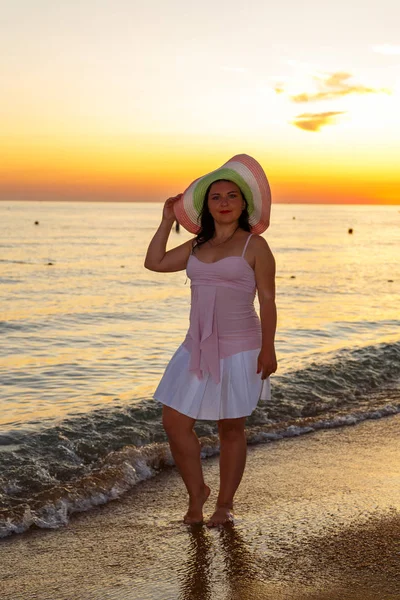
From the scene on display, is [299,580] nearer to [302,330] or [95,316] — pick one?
[302,330]

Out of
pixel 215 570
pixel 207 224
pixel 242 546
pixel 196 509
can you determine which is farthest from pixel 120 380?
pixel 215 570

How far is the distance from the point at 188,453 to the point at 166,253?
4.13 feet

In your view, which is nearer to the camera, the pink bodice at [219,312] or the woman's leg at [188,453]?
the pink bodice at [219,312]

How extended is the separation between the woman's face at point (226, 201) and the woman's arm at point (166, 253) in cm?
29

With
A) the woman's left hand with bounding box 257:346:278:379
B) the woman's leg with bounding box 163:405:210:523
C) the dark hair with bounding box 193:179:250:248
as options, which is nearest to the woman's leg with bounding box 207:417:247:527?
the woman's leg with bounding box 163:405:210:523

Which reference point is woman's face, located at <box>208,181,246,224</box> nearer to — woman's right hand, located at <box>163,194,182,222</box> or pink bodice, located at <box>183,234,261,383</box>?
pink bodice, located at <box>183,234,261,383</box>

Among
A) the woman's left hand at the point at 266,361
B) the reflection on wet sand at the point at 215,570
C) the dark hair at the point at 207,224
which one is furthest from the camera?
the dark hair at the point at 207,224

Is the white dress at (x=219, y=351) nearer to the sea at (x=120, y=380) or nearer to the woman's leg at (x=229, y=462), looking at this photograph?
the woman's leg at (x=229, y=462)

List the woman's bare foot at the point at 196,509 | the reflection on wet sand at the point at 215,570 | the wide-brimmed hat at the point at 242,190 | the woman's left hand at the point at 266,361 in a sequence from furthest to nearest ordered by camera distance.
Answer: the woman's bare foot at the point at 196,509 → the wide-brimmed hat at the point at 242,190 → the woman's left hand at the point at 266,361 → the reflection on wet sand at the point at 215,570

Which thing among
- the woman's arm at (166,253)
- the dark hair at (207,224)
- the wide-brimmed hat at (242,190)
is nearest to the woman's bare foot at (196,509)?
the woman's arm at (166,253)

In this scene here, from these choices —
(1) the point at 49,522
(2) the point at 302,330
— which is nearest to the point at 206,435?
(1) the point at 49,522

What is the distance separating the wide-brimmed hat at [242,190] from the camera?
4332 mm

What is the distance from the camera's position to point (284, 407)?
852 centimetres

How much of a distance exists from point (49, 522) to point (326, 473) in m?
2.18
